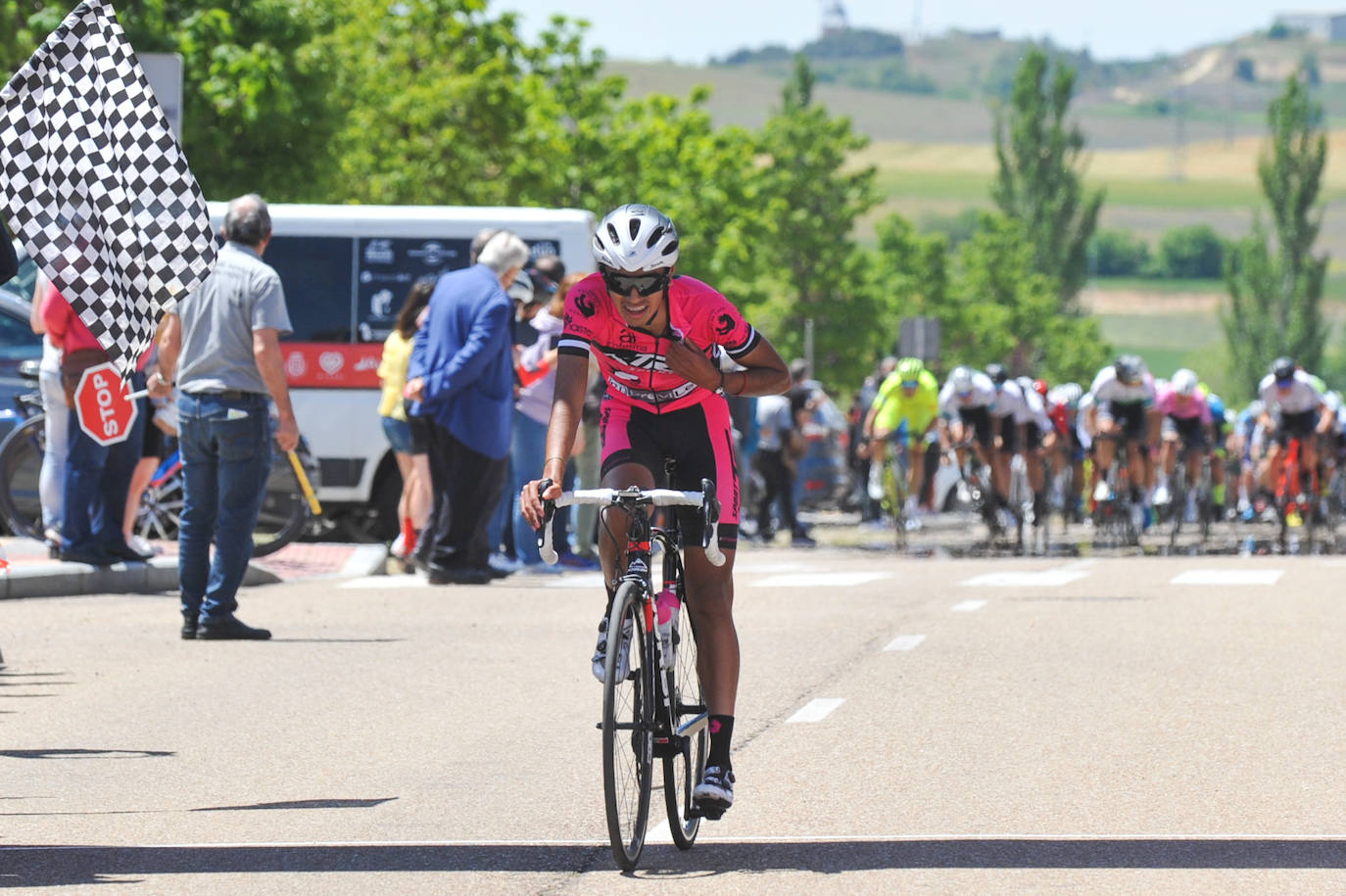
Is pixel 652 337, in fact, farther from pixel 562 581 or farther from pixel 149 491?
pixel 149 491

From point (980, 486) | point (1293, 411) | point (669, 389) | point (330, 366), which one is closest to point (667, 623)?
point (669, 389)

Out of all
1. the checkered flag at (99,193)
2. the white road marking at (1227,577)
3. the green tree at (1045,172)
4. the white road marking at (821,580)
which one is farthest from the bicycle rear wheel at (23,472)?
the green tree at (1045,172)

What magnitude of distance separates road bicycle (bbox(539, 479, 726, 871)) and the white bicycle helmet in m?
0.61

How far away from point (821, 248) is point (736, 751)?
68647 mm

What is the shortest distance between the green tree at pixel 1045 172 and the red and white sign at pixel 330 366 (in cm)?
9145

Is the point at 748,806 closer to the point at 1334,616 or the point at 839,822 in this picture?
the point at 839,822

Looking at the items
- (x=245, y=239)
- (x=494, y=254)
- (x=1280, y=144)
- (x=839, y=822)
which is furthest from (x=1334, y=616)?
(x=1280, y=144)

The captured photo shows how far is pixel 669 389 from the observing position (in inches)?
261

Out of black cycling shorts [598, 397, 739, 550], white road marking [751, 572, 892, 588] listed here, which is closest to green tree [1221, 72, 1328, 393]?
white road marking [751, 572, 892, 588]

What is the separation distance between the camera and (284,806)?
7234 mm

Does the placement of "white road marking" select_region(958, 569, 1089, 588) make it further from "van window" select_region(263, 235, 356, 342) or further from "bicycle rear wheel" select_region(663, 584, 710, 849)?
"bicycle rear wheel" select_region(663, 584, 710, 849)

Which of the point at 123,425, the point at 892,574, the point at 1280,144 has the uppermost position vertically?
the point at 1280,144

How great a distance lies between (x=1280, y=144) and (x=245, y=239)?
89018 millimetres

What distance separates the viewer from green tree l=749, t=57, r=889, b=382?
76.4 metres
